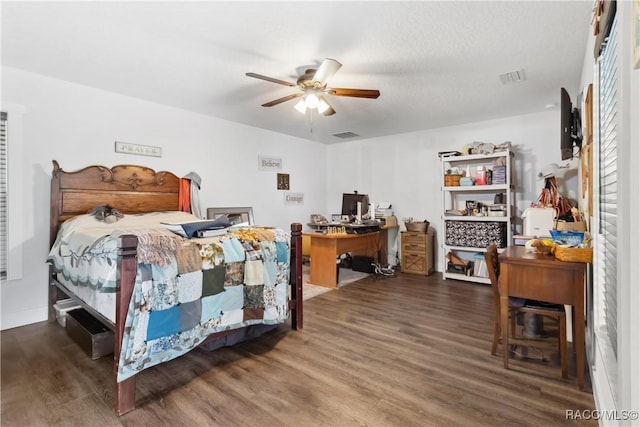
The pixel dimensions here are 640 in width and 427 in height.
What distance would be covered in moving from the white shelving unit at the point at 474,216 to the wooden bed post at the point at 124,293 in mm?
4178

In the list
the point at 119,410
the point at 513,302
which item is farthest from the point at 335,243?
the point at 119,410

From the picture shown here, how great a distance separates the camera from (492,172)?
4.33 metres

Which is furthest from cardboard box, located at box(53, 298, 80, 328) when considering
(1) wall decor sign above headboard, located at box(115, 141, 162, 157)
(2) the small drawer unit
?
(2) the small drawer unit

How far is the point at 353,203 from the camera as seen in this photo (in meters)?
5.78

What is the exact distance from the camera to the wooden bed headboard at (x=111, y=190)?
311 cm

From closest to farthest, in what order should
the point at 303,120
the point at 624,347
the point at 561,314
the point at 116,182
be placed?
the point at 624,347 → the point at 561,314 → the point at 116,182 → the point at 303,120

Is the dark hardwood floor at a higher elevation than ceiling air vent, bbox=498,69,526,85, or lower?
lower

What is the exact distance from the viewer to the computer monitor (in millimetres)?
5719

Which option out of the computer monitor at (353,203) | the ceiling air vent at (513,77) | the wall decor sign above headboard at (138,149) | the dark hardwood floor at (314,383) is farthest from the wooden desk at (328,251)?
the ceiling air vent at (513,77)

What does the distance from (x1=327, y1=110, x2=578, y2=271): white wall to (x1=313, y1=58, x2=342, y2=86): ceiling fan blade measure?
299 centimetres

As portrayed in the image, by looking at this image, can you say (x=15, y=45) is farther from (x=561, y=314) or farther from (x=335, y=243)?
(x=561, y=314)

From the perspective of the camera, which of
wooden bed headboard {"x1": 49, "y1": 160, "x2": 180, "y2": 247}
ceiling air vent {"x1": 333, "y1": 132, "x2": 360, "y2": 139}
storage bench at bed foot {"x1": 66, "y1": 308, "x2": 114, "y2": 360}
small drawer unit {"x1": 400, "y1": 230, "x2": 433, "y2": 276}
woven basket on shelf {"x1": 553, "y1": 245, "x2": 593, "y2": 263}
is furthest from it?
ceiling air vent {"x1": 333, "y1": 132, "x2": 360, "y2": 139}

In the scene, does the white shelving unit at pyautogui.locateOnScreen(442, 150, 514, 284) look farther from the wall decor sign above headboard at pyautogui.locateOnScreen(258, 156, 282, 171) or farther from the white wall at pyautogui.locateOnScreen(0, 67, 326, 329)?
the white wall at pyautogui.locateOnScreen(0, 67, 326, 329)

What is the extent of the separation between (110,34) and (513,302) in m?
3.60
